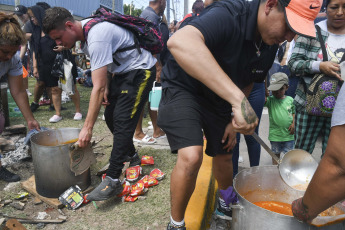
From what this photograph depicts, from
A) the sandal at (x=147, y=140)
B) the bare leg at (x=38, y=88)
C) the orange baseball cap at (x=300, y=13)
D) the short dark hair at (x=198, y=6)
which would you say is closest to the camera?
the orange baseball cap at (x=300, y=13)

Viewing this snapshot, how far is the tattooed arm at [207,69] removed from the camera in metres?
1.49

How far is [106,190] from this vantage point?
2.59 m

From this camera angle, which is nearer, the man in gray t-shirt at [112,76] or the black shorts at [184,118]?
the black shorts at [184,118]

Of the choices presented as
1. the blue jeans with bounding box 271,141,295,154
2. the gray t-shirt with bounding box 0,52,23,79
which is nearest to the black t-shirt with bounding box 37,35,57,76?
the gray t-shirt with bounding box 0,52,23,79

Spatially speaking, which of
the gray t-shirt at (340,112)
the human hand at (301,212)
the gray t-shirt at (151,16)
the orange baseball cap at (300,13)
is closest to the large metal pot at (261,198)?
the human hand at (301,212)

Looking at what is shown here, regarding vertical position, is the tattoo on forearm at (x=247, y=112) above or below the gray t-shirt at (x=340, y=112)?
below

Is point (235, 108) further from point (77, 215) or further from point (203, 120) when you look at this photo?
point (77, 215)

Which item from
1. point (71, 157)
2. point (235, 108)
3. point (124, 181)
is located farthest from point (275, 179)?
point (71, 157)

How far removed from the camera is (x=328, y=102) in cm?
222

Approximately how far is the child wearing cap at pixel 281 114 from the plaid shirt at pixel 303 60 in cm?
86

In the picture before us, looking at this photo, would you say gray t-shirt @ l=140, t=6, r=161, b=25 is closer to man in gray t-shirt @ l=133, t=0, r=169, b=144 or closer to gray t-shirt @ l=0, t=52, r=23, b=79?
man in gray t-shirt @ l=133, t=0, r=169, b=144

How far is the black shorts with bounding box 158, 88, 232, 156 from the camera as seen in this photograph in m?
1.79

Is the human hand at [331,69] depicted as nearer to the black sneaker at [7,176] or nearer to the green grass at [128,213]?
the green grass at [128,213]

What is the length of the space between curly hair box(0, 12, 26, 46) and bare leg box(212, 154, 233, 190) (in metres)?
2.10
